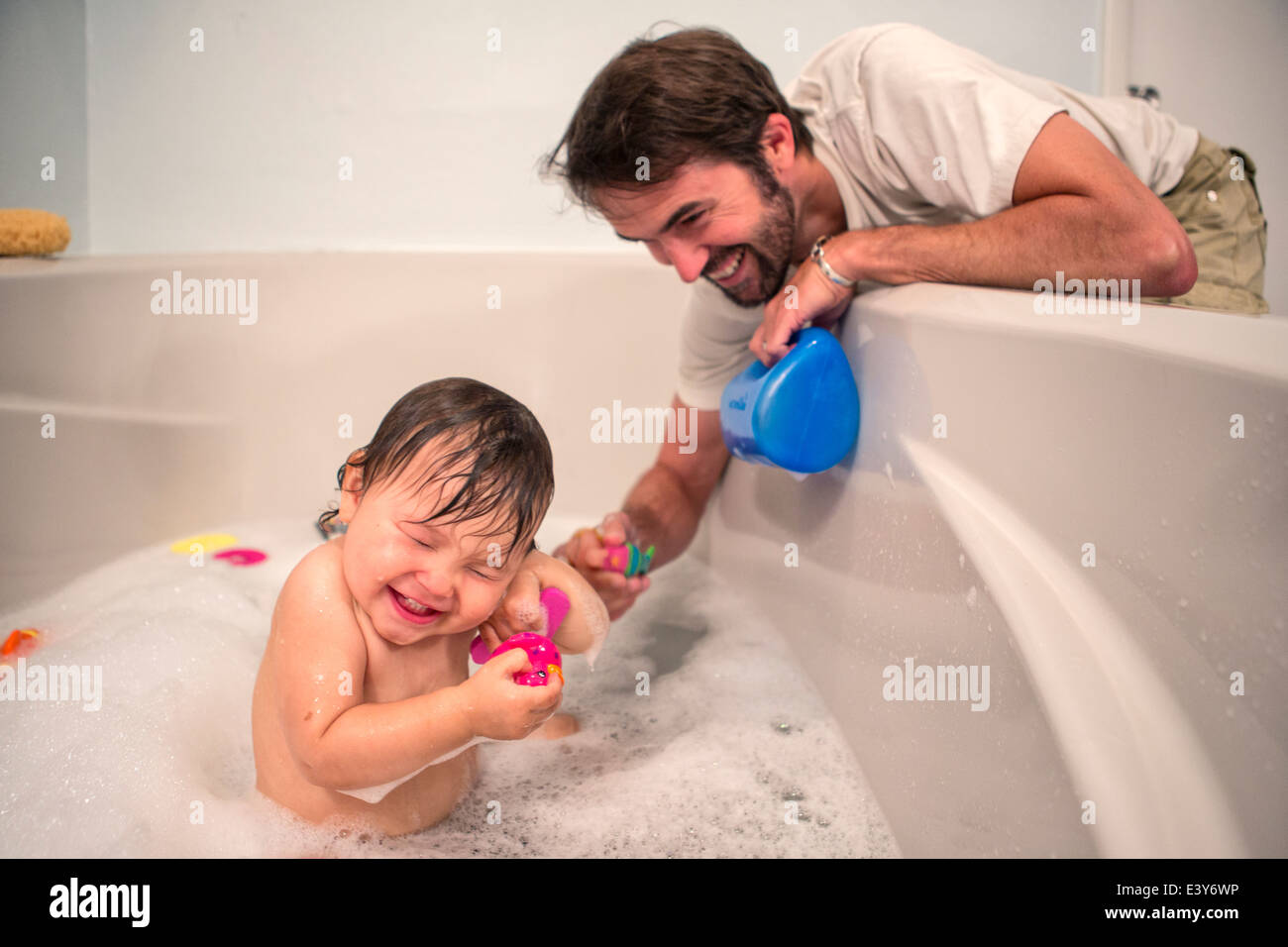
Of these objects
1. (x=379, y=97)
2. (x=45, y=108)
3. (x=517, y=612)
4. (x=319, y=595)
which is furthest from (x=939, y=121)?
(x=45, y=108)

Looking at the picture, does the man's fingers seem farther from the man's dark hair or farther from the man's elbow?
the man's elbow

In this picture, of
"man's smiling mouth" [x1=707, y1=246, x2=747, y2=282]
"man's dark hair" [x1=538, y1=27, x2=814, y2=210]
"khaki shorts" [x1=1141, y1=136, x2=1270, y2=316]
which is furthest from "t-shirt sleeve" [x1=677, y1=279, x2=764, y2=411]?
"khaki shorts" [x1=1141, y1=136, x2=1270, y2=316]

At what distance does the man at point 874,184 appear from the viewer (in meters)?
0.97

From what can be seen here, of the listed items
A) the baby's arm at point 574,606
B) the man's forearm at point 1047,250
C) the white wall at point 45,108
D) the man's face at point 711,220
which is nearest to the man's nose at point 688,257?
the man's face at point 711,220

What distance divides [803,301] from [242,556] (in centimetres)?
87

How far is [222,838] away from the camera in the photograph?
820mm

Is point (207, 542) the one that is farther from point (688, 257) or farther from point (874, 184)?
point (874, 184)

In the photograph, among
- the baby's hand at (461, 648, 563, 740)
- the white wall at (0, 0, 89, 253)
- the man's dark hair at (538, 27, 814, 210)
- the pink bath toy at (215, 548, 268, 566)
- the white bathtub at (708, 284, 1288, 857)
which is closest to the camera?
the white bathtub at (708, 284, 1288, 857)

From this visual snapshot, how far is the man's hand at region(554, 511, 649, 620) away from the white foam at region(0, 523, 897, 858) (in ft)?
0.41

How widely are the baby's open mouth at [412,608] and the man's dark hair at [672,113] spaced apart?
54 cm

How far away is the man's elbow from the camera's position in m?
0.94
